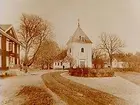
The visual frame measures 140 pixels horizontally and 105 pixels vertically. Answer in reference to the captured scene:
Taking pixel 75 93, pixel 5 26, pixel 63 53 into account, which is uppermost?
pixel 5 26

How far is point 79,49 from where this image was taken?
1322 millimetres

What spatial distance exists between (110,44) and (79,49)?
16cm

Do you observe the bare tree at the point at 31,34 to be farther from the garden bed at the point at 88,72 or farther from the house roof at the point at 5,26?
the garden bed at the point at 88,72

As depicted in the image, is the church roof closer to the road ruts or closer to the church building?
the church building

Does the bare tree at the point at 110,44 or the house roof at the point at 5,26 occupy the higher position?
the house roof at the point at 5,26

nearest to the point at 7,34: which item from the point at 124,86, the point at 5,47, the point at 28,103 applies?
the point at 5,47

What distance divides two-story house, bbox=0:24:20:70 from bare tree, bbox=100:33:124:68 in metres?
0.40

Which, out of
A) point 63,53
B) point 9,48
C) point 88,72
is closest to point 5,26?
point 9,48

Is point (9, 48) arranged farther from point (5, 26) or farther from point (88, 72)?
point (88, 72)

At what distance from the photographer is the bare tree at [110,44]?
4.46 ft

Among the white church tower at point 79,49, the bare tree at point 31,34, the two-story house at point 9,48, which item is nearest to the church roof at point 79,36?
the white church tower at point 79,49

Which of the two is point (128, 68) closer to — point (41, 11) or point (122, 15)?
point (122, 15)

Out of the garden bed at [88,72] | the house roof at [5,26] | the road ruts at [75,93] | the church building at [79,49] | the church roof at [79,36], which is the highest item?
the house roof at [5,26]

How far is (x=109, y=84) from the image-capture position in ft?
4.37
